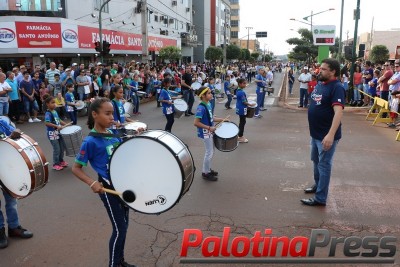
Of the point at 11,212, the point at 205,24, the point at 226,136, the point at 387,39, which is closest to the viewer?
the point at 11,212

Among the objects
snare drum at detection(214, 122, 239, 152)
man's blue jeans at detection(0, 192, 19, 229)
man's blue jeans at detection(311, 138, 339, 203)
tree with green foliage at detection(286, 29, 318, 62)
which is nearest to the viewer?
man's blue jeans at detection(0, 192, 19, 229)

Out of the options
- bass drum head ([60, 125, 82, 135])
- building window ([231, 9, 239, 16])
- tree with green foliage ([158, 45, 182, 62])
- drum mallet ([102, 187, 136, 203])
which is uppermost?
building window ([231, 9, 239, 16])

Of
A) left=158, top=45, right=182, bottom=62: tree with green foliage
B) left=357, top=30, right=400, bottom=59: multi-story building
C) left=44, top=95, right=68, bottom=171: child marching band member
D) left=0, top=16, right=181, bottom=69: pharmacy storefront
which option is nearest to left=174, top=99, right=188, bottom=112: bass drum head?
left=44, top=95, right=68, bottom=171: child marching band member

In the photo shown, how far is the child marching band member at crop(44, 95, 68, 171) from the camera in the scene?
717 centimetres

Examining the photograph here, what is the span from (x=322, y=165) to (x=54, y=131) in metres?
5.00

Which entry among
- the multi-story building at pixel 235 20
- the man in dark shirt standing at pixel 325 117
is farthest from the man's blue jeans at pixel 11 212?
the multi-story building at pixel 235 20

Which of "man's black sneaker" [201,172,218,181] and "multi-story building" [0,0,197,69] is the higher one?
"multi-story building" [0,0,197,69]

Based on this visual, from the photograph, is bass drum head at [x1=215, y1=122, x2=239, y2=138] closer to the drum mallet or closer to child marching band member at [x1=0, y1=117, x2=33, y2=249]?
child marching band member at [x1=0, y1=117, x2=33, y2=249]

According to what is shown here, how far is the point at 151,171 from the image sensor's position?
3188 mm

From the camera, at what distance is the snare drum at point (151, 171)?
3.15 m

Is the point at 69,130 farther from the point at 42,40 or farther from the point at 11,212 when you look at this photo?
the point at 42,40

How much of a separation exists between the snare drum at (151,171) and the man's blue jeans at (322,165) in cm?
276

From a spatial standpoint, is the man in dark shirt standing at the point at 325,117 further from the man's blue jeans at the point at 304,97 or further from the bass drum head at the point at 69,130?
the man's blue jeans at the point at 304,97

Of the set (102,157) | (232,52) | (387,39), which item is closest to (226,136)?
(102,157)
